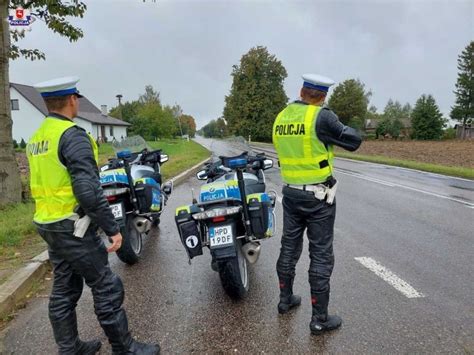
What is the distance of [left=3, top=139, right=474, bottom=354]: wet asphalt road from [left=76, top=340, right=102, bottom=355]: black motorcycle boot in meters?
0.10

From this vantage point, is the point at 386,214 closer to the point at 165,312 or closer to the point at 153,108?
the point at 165,312

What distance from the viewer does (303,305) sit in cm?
362

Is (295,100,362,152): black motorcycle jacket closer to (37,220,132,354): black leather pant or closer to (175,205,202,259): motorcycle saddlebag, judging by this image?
(175,205,202,259): motorcycle saddlebag

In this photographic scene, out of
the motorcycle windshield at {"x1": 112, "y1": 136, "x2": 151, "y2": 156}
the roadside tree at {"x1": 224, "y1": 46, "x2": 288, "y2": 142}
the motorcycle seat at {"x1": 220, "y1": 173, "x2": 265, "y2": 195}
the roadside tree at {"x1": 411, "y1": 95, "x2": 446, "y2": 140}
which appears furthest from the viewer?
the roadside tree at {"x1": 411, "y1": 95, "x2": 446, "y2": 140}

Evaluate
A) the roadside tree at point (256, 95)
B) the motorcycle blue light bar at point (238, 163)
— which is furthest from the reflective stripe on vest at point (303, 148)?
the roadside tree at point (256, 95)

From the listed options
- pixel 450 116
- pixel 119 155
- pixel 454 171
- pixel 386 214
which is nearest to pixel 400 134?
pixel 450 116

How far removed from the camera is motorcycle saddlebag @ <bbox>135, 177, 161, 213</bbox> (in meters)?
4.79

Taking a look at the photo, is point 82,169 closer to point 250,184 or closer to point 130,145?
point 250,184

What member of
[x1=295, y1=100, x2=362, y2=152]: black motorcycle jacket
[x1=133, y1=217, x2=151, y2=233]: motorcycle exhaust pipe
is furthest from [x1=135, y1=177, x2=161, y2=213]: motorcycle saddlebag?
[x1=295, y1=100, x2=362, y2=152]: black motorcycle jacket

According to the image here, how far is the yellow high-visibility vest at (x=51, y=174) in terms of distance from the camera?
2395 mm

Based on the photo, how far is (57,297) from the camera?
106 inches

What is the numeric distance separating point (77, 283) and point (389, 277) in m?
3.22

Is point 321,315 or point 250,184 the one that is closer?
point 321,315
